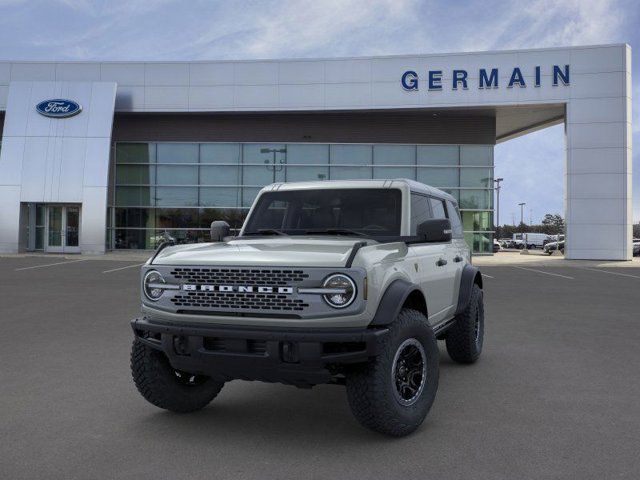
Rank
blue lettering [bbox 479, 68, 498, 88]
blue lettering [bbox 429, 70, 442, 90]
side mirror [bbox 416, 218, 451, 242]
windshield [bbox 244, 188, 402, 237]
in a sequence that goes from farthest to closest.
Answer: blue lettering [bbox 429, 70, 442, 90] < blue lettering [bbox 479, 68, 498, 88] < windshield [bbox 244, 188, 402, 237] < side mirror [bbox 416, 218, 451, 242]

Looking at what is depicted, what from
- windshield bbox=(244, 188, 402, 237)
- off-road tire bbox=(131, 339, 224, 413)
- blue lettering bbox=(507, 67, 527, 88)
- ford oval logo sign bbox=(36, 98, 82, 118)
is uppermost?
blue lettering bbox=(507, 67, 527, 88)

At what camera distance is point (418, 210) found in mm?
5137

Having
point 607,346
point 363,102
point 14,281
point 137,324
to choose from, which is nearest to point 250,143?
point 363,102

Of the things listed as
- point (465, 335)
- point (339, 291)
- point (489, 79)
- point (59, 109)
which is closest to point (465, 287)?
point (465, 335)

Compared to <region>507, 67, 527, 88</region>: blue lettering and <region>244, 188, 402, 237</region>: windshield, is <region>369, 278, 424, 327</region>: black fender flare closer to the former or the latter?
<region>244, 188, 402, 237</region>: windshield

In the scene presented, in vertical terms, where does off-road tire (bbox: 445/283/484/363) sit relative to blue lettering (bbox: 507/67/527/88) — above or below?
below

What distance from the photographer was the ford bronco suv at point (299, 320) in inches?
138

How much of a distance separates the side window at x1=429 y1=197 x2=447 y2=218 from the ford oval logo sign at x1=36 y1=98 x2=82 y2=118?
26034 mm

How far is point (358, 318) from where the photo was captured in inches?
139

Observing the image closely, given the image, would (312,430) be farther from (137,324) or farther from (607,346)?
(607,346)

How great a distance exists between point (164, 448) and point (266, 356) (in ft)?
3.14

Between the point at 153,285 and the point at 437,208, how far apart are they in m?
2.99

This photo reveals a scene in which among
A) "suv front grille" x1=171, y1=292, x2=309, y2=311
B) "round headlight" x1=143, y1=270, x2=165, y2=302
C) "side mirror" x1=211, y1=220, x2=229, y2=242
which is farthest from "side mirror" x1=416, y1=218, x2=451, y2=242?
"round headlight" x1=143, y1=270, x2=165, y2=302

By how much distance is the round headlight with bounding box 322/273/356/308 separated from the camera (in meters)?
3.52
